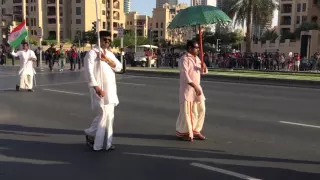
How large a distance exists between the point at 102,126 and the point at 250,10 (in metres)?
31.7

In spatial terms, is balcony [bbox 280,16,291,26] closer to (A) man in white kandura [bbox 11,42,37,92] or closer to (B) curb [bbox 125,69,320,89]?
(B) curb [bbox 125,69,320,89]

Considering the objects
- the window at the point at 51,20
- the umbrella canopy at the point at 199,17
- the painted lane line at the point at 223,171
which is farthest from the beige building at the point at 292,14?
the painted lane line at the point at 223,171

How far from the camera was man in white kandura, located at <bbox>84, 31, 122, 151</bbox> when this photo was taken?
579 cm

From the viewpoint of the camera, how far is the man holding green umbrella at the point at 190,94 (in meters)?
6.63

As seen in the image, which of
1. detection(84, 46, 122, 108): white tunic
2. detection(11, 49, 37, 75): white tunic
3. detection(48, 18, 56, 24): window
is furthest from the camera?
detection(48, 18, 56, 24): window

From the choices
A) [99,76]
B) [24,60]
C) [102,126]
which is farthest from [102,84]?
[24,60]

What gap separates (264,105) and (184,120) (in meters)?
5.31

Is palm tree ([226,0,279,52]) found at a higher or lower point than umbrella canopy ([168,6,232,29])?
→ higher

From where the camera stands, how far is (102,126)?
5871 millimetres

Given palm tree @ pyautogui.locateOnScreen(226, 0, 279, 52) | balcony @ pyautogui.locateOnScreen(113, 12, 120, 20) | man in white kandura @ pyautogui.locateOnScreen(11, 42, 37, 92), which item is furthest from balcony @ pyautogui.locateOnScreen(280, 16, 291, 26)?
man in white kandura @ pyautogui.locateOnScreen(11, 42, 37, 92)

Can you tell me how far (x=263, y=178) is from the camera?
481cm

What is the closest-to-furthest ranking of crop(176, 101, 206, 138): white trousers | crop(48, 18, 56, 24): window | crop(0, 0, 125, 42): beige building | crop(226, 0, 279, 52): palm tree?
crop(176, 101, 206, 138): white trousers → crop(226, 0, 279, 52): palm tree → crop(0, 0, 125, 42): beige building → crop(48, 18, 56, 24): window

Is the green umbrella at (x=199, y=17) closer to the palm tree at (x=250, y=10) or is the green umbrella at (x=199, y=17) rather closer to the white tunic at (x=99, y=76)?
the white tunic at (x=99, y=76)

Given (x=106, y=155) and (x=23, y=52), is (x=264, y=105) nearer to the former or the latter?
(x=106, y=155)
